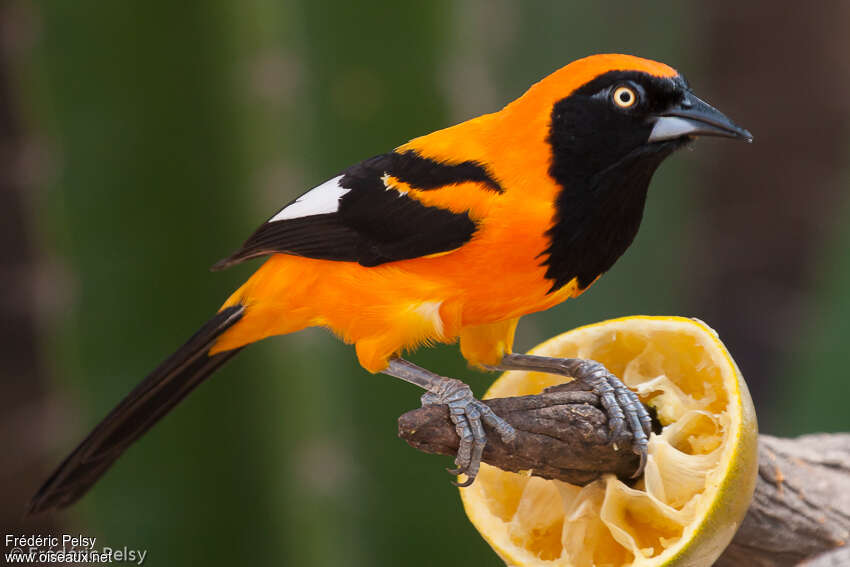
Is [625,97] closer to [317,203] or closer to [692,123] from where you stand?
[692,123]

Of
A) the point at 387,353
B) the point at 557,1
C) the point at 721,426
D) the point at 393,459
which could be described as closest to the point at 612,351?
the point at 721,426

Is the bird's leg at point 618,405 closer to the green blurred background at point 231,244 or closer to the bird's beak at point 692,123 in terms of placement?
the bird's beak at point 692,123

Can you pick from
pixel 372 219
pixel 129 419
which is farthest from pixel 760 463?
pixel 129 419

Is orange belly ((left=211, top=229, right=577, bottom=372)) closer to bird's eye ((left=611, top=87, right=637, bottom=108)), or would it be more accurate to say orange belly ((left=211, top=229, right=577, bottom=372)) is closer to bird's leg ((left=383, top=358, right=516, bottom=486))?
bird's leg ((left=383, top=358, right=516, bottom=486))

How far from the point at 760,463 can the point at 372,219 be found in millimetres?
975

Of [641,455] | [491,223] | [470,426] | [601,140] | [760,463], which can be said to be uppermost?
[601,140]

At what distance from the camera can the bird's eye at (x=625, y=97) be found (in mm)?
1729

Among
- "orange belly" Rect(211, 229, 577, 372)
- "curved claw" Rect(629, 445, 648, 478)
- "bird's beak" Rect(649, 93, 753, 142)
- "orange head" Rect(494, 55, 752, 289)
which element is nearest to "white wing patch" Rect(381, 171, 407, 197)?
"orange belly" Rect(211, 229, 577, 372)

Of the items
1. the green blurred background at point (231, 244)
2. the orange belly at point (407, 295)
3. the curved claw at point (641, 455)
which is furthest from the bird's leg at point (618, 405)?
the green blurred background at point (231, 244)

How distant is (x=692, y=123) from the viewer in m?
1.70

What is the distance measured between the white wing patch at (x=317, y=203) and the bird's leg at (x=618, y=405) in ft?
2.03

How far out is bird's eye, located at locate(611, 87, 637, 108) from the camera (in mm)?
1729

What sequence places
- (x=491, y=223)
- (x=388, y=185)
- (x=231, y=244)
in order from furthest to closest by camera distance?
1. (x=231, y=244)
2. (x=388, y=185)
3. (x=491, y=223)

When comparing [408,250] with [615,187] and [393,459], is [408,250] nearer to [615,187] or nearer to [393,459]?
[615,187]
